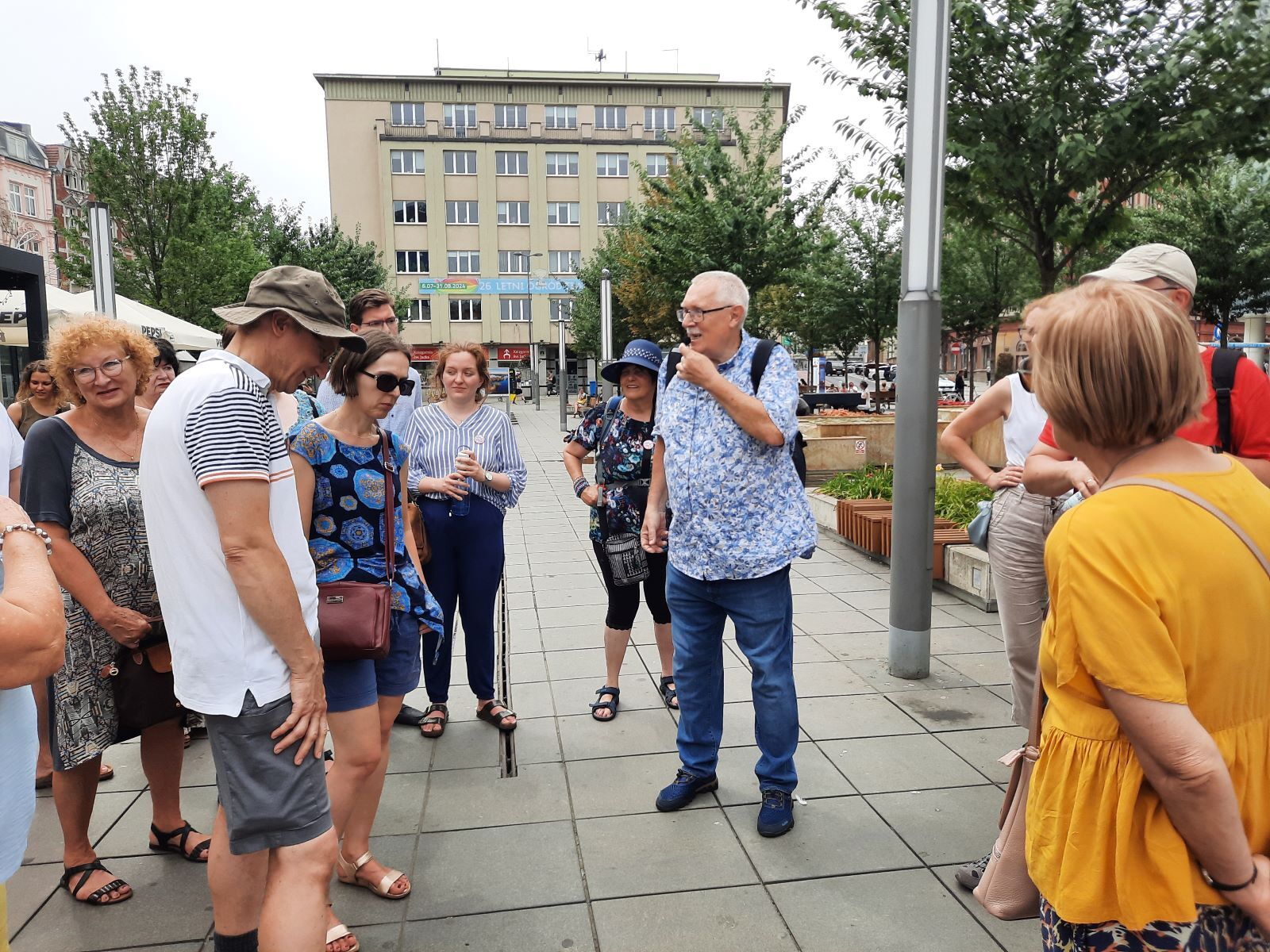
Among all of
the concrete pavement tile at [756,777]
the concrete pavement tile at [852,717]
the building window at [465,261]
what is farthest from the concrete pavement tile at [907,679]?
the building window at [465,261]

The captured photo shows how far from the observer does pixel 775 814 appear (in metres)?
3.33

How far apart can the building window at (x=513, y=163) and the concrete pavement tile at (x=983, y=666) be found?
5985 cm

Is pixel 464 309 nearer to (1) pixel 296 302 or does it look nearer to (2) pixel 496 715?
(2) pixel 496 715

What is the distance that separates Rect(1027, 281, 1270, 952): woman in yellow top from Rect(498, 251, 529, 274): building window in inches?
2399

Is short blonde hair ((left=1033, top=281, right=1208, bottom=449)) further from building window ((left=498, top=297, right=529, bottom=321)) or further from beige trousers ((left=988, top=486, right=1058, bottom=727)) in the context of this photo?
building window ((left=498, top=297, right=529, bottom=321))

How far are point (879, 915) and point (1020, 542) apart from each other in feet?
4.51

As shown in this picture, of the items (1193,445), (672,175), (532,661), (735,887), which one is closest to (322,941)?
(735,887)

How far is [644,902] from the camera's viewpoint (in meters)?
2.91

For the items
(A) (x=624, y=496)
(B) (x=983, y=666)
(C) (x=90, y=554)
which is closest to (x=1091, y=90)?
(B) (x=983, y=666)

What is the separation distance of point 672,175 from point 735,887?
56.8ft

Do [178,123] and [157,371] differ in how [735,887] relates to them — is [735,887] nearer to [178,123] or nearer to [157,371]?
[157,371]

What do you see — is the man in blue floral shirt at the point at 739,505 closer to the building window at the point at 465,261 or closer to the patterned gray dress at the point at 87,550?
the patterned gray dress at the point at 87,550

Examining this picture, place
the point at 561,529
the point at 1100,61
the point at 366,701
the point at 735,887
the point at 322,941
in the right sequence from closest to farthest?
the point at 322,941, the point at 366,701, the point at 735,887, the point at 1100,61, the point at 561,529

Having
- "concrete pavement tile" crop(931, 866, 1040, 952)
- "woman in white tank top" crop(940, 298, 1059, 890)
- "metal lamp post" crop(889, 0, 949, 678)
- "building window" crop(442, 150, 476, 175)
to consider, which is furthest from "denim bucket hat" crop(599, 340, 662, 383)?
"building window" crop(442, 150, 476, 175)
